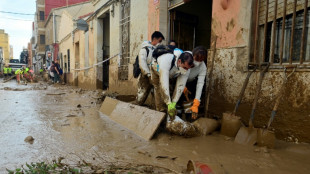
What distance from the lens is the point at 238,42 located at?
3.27 m

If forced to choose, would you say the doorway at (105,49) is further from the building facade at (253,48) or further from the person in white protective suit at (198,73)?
the person in white protective suit at (198,73)

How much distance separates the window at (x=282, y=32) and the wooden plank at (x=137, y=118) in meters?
1.68

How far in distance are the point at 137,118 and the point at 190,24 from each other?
3577 mm

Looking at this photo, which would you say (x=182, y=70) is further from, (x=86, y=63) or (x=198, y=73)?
(x=86, y=63)

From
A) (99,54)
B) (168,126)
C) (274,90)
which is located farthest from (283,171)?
(99,54)

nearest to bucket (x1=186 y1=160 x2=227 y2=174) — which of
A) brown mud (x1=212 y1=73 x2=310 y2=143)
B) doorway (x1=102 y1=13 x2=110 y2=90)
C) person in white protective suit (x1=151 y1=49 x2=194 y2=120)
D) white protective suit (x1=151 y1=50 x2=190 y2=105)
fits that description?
person in white protective suit (x1=151 y1=49 x2=194 y2=120)

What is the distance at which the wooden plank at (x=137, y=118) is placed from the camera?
2838mm

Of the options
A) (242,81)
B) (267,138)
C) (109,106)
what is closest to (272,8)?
(242,81)

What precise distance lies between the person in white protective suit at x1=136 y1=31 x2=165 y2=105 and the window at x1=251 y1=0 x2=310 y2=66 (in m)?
1.68

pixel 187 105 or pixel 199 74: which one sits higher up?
pixel 199 74

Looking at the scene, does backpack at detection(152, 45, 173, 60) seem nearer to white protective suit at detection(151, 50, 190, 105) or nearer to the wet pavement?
white protective suit at detection(151, 50, 190, 105)

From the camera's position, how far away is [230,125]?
2.85 metres

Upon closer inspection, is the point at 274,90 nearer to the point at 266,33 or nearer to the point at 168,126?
the point at 266,33

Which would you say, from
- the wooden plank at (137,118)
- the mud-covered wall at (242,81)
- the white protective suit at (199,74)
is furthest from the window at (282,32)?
the wooden plank at (137,118)
